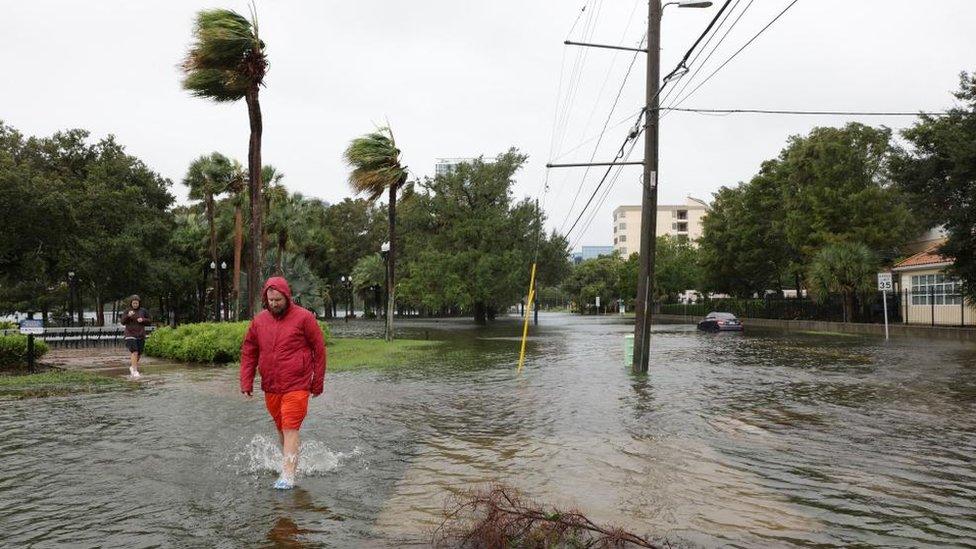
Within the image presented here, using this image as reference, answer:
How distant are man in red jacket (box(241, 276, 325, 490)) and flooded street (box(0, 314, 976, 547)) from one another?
422 mm

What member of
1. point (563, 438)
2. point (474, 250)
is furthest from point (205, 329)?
point (474, 250)

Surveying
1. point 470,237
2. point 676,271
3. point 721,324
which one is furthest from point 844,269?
point 676,271

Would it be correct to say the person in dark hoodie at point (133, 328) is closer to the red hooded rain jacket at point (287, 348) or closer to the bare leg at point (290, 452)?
the red hooded rain jacket at point (287, 348)

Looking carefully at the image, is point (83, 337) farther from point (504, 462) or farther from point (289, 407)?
point (504, 462)

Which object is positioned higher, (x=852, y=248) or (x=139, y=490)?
(x=852, y=248)

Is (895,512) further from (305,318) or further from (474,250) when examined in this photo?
(474,250)

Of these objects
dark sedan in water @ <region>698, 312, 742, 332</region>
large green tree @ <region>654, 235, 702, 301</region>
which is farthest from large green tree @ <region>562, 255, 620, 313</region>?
dark sedan in water @ <region>698, 312, 742, 332</region>

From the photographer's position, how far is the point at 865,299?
126 feet

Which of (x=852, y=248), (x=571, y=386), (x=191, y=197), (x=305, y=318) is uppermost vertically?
(x=191, y=197)

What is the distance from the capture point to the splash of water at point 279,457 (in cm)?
636

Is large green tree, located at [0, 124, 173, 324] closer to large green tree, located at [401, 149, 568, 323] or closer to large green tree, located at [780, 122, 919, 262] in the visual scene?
large green tree, located at [401, 149, 568, 323]

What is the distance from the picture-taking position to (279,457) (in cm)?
674

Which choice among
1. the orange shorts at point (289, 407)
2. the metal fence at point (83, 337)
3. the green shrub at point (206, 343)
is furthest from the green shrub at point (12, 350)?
the orange shorts at point (289, 407)

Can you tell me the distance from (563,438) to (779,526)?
343cm
